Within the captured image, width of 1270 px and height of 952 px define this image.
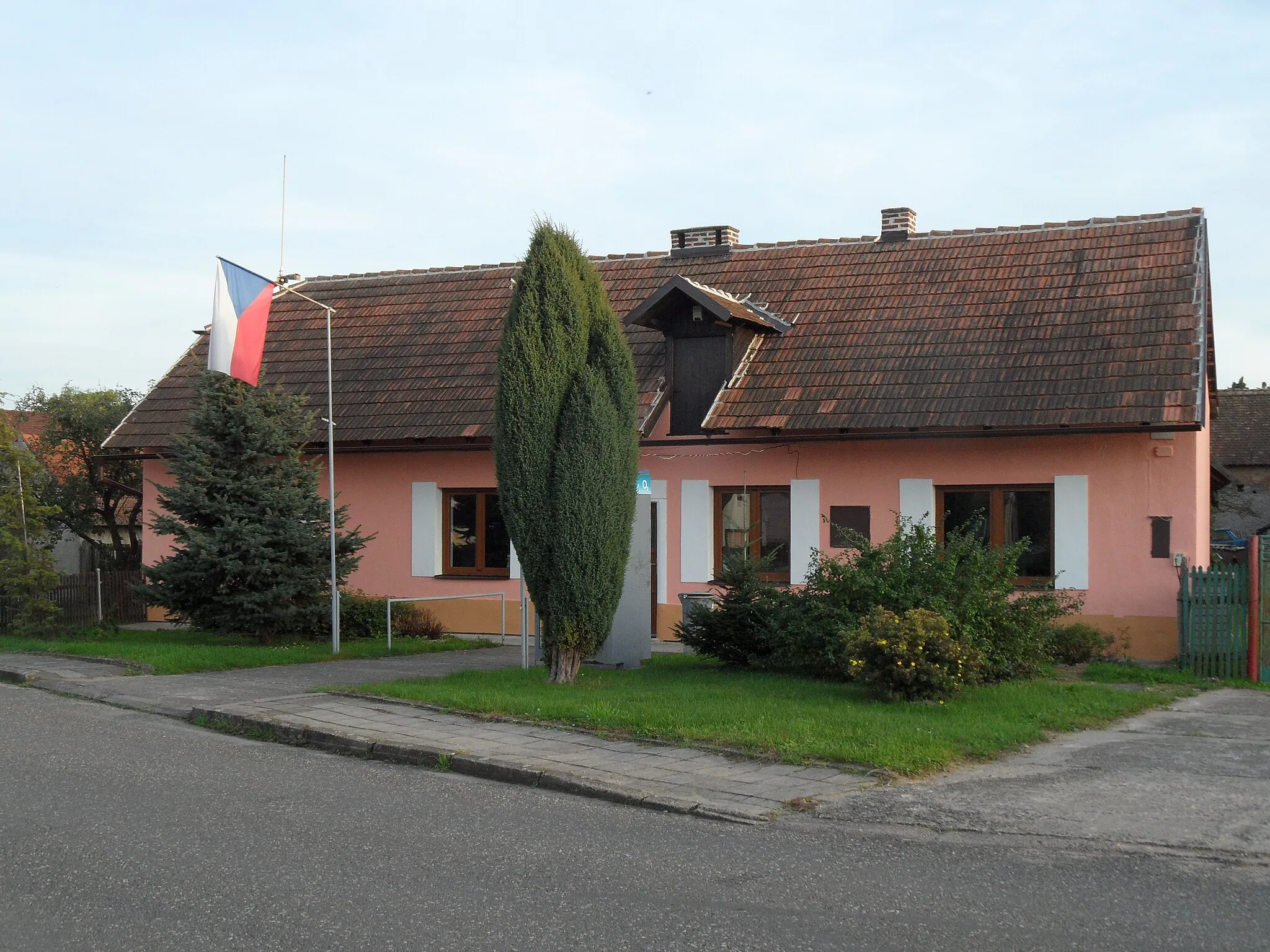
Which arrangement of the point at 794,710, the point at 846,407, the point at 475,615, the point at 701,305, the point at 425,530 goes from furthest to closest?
the point at 425,530 < the point at 475,615 < the point at 701,305 < the point at 846,407 < the point at 794,710

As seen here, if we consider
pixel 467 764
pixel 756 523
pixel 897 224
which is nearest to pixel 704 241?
pixel 897 224

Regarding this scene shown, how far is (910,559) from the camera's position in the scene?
12672mm

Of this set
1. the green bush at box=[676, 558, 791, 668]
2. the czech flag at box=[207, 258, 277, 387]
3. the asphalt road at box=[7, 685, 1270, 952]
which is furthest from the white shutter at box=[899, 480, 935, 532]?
the asphalt road at box=[7, 685, 1270, 952]

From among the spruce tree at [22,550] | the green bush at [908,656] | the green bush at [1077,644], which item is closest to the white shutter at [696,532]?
the green bush at [1077,644]

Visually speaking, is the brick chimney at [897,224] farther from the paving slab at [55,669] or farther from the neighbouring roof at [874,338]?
the paving slab at [55,669]

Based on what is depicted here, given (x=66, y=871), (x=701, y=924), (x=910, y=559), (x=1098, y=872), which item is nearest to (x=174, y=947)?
(x=66, y=871)

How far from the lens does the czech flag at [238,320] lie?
15.8m

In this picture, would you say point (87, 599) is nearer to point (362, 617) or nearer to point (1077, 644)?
point (362, 617)

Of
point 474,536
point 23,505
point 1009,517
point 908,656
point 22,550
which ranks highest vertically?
point 23,505

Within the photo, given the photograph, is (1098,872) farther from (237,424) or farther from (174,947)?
(237,424)

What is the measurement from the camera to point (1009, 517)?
16.9m

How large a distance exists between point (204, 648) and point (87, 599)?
552 centimetres

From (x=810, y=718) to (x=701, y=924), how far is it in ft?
15.7

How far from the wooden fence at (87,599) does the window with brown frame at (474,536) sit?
4.83 m
